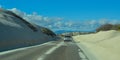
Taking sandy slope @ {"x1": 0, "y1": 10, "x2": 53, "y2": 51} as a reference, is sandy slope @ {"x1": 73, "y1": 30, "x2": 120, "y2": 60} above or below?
below

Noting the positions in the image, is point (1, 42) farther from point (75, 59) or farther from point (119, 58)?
point (119, 58)

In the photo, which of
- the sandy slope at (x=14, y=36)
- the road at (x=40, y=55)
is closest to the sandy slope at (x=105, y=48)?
the road at (x=40, y=55)

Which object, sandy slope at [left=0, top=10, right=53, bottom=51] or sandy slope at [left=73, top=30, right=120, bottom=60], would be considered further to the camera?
sandy slope at [left=0, top=10, right=53, bottom=51]

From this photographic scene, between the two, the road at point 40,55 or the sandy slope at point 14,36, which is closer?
the road at point 40,55

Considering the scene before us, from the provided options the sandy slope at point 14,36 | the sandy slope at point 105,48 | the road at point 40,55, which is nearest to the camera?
the road at point 40,55

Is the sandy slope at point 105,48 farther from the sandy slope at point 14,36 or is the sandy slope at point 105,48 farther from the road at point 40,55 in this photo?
the sandy slope at point 14,36

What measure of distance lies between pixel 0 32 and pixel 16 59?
1926 cm

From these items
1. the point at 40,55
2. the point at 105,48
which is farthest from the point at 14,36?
the point at 40,55

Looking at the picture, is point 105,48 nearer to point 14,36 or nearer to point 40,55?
point 40,55

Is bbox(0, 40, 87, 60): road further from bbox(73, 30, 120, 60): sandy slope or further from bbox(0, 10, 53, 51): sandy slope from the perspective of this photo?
bbox(0, 10, 53, 51): sandy slope

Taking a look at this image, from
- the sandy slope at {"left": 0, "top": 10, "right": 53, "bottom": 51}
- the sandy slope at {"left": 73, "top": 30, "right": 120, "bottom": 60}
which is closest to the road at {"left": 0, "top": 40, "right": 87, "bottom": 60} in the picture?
the sandy slope at {"left": 73, "top": 30, "right": 120, "bottom": 60}

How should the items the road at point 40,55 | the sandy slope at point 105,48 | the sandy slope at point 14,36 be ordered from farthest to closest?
the sandy slope at point 14,36
the sandy slope at point 105,48
the road at point 40,55

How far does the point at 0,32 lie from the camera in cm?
3866

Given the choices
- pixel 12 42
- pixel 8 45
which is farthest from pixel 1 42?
pixel 12 42
